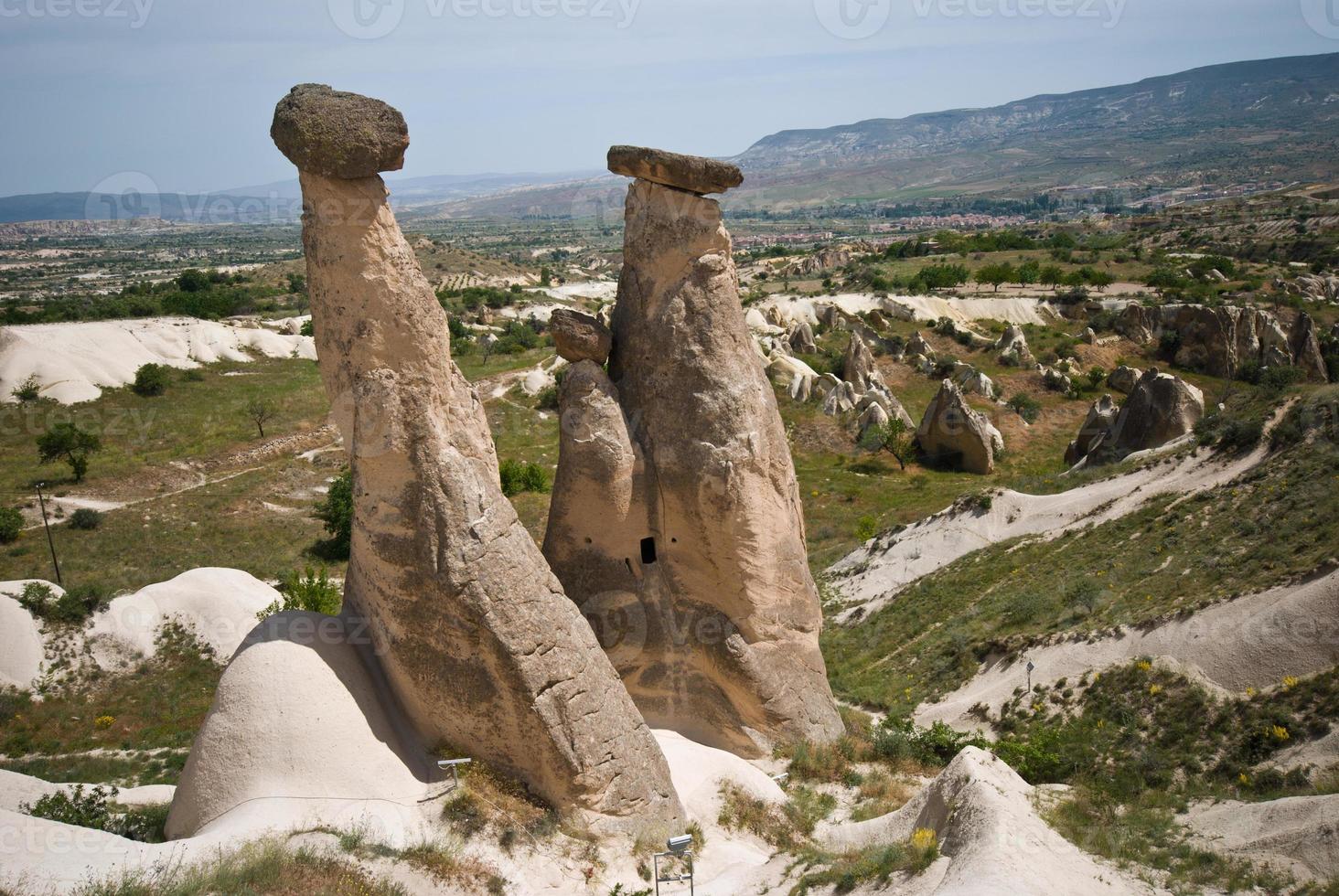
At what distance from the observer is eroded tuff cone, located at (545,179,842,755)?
38.5 ft

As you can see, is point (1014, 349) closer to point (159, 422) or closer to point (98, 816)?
point (159, 422)

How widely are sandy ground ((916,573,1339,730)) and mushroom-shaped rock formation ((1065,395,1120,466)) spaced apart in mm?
21366

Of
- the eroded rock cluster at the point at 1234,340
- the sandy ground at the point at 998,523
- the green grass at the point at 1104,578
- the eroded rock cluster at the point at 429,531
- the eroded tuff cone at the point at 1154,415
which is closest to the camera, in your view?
the eroded rock cluster at the point at 429,531

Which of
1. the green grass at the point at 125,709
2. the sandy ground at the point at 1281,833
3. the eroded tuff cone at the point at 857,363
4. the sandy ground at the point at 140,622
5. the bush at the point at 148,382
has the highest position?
the bush at the point at 148,382

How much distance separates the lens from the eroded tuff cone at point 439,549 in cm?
899

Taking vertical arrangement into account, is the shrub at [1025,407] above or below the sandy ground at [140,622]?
above

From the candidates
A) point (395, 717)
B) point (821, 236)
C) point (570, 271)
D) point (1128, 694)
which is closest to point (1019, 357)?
point (1128, 694)

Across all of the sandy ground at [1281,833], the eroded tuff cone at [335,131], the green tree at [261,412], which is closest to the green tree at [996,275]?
the green tree at [261,412]

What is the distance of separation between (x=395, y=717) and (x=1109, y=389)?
48.9 m

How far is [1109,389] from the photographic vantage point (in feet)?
163

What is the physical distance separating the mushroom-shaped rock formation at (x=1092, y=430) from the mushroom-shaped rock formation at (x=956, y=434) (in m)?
3.58

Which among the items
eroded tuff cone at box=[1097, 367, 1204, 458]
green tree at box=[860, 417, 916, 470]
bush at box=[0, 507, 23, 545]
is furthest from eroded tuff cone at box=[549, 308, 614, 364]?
green tree at box=[860, 417, 916, 470]

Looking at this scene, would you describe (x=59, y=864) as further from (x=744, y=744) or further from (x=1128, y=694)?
(x=1128, y=694)

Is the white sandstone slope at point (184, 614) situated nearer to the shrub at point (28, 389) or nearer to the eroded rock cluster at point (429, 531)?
the eroded rock cluster at point (429, 531)
